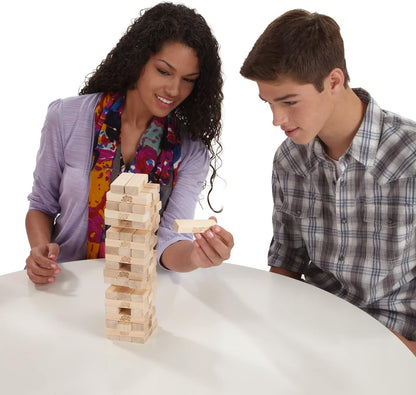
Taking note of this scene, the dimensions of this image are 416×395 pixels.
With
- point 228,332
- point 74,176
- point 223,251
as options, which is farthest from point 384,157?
point 74,176

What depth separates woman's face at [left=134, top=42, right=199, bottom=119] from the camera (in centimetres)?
201

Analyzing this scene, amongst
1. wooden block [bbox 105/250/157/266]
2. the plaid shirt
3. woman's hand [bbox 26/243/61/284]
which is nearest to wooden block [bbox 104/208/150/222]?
wooden block [bbox 105/250/157/266]

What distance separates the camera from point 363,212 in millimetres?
1941

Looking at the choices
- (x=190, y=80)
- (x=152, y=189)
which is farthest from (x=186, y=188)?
(x=152, y=189)

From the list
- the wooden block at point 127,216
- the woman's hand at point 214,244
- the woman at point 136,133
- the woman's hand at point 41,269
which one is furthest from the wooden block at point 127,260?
the woman at point 136,133

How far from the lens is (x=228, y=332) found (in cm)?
152

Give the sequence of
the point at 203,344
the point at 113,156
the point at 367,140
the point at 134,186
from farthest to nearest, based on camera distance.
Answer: the point at 113,156 → the point at 367,140 → the point at 203,344 → the point at 134,186

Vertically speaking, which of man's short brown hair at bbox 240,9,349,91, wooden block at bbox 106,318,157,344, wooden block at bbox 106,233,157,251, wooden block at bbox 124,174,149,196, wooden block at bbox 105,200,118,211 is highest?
man's short brown hair at bbox 240,9,349,91

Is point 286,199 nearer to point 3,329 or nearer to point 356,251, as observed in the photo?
point 356,251

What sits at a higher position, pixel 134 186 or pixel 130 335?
pixel 134 186

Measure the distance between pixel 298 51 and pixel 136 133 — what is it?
787 mm

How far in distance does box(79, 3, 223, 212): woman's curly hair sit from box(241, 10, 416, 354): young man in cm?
31

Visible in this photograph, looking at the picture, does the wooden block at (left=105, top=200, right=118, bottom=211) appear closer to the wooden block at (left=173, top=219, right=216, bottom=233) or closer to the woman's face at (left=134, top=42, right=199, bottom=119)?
the wooden block at (left=173, top=219, right=216, bottom=233)

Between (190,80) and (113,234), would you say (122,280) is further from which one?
(190,80)
